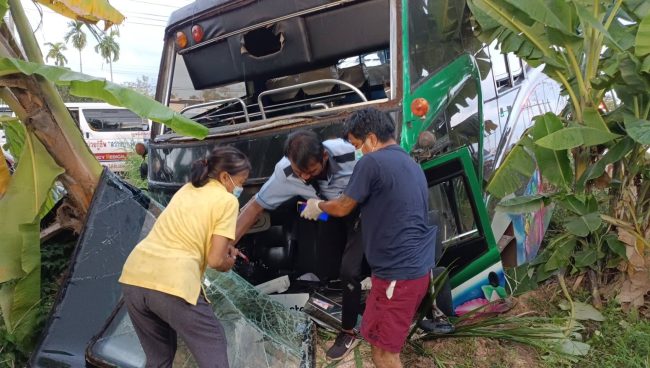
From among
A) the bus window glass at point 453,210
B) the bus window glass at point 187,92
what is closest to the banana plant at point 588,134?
the bus window glass at point 453,210

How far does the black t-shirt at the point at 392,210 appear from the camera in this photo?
2.58m

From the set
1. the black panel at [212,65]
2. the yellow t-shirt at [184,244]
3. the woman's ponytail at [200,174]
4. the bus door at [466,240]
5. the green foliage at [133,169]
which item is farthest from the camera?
the green foliage at [133,169]

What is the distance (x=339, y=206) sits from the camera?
2771 millimetres

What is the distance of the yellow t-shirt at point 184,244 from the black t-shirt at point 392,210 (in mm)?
679

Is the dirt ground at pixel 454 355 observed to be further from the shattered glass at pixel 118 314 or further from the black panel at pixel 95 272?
the black panel at pixel 95 272

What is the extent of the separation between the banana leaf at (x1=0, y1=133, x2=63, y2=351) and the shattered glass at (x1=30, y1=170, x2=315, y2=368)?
0.90ft

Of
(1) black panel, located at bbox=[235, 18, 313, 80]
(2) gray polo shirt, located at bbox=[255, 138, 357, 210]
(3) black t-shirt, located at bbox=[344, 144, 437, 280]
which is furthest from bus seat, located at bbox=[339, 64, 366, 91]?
(3) black t-shirt, located at bbox=[344, 144, 437, 280]

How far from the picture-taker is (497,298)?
358cm

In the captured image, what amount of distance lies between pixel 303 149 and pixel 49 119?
1.51 m

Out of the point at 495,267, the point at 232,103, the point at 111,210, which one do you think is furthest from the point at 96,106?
the point at 495,267

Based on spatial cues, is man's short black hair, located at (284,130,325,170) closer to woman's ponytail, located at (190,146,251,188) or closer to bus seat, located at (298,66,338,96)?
woman's ponytail, located at (190,146,251,188)

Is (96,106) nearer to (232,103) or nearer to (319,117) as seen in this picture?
(232,103)

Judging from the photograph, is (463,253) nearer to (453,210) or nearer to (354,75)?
(453,210)

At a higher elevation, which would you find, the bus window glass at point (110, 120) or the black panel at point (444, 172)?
the bus window glass at point (110, 120)
